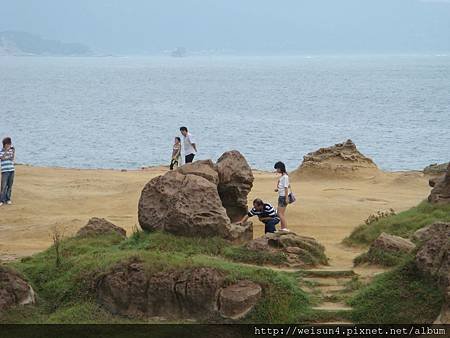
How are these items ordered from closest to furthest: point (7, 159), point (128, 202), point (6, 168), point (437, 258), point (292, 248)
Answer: point (437, 258)
point (292, 248)
point (7, 159)
point (6, 168)
point (128, 202)

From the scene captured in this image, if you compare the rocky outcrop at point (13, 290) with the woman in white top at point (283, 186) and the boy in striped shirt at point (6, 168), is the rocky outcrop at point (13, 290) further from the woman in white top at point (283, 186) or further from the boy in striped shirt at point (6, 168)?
the boy in striped shirt at point (6, 168)

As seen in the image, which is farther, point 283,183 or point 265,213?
point 283,183

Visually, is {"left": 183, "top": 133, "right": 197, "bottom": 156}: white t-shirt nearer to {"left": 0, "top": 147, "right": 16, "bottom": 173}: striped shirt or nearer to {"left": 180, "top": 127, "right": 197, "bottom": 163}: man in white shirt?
{"left": 180, "top": 127, "right": 197, "bottom": 163}: man in white shirt

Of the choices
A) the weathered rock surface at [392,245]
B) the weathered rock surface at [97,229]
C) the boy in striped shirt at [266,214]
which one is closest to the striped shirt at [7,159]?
the weathered rock surface at [97,229]

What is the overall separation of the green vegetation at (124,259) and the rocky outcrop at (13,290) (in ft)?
0.47

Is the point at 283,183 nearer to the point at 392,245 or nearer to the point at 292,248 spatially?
the point at 292,248

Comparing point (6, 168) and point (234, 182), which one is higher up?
point (234, 182)

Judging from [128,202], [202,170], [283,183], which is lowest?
[128,202]

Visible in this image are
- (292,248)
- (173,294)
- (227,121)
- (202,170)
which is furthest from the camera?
(227,121)

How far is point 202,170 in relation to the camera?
18.5m

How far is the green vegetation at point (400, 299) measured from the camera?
43.0 ft

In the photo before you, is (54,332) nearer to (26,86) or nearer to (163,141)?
(163,141)

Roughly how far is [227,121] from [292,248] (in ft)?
199

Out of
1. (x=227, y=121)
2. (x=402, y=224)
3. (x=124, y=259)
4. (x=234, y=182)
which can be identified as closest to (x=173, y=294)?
(x=124, y=259)
